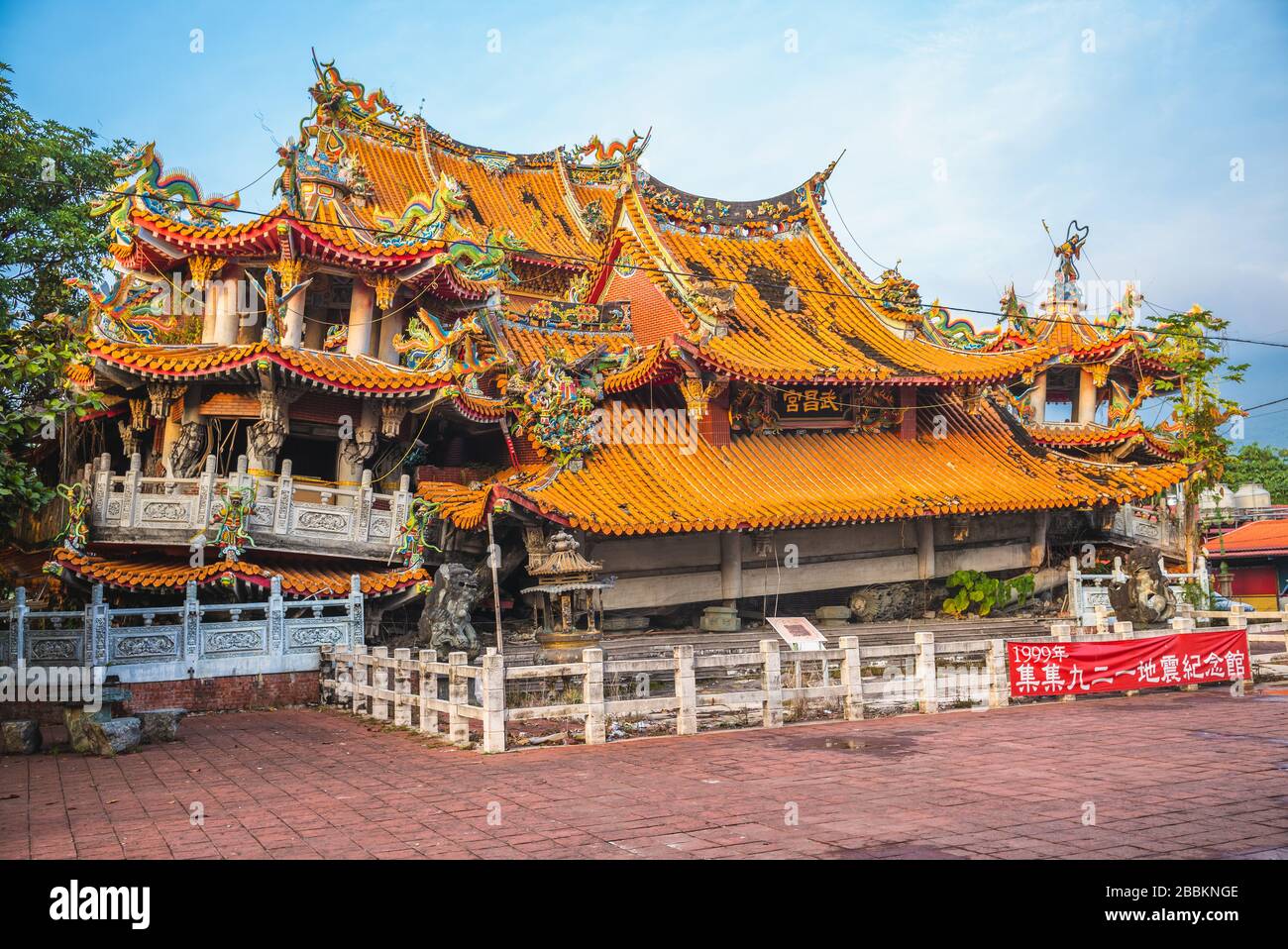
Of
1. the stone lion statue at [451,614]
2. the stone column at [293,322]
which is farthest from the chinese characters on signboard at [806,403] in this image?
the stone column at [293,322]

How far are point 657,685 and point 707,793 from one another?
741cm

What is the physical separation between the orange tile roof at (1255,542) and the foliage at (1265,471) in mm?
16001

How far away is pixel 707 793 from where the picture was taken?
890cm

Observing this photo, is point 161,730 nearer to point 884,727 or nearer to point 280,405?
point 280,405

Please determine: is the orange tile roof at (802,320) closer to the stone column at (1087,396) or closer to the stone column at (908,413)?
the stone column at (908,413)

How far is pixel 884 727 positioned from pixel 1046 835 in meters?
6.10

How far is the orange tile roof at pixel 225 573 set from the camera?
16.9 m

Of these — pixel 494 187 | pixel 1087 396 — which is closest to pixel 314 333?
pixel 494 187

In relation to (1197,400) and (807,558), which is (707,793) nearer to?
(807,558)

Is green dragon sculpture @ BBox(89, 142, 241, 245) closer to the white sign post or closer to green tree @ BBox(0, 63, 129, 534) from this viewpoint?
green tree @ BBox(0, 63, 129, 534)

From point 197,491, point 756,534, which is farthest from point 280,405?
point 756,534

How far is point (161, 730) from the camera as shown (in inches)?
511

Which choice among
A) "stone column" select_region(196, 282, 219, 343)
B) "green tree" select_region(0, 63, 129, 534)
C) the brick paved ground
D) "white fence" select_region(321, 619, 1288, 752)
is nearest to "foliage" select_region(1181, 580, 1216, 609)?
"white fence" select_region(321, 619, 1288, 752)

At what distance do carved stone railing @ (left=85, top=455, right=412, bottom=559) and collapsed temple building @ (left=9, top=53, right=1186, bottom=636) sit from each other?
0.16 feet
